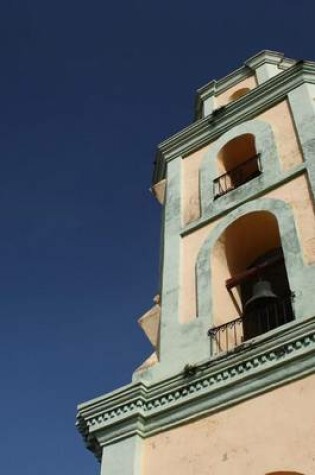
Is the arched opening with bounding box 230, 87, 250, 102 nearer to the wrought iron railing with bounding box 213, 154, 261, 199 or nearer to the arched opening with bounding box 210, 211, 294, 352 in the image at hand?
the wrought iron railing with bounding box 213, 154, 261, 199

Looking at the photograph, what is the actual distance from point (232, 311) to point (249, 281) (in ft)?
2.25

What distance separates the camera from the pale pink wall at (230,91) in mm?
14812

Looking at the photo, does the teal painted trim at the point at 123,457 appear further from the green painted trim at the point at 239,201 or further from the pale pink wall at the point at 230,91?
the pale pink wall at the point at 230,91

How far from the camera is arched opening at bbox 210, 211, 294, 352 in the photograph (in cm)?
870

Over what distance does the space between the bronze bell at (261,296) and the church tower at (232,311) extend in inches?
0.7

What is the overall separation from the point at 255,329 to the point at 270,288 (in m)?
0.58

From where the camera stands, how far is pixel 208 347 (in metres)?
8.30

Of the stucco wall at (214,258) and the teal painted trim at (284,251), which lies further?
the stucco wall at (214,258)

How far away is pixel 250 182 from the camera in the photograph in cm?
1037

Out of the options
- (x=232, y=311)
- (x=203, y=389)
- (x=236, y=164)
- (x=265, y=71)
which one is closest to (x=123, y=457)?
(x=203, y=389)

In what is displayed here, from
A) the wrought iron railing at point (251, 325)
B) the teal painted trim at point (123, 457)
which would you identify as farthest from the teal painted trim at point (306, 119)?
the teal painted trim at point (123, 457)

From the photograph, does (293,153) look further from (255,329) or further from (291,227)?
(255,329)

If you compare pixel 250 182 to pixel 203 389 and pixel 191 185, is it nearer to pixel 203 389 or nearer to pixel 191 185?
pixel 191 185

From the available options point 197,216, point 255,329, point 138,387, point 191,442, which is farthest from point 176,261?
point 191,442
